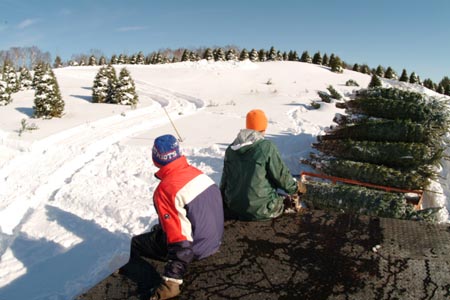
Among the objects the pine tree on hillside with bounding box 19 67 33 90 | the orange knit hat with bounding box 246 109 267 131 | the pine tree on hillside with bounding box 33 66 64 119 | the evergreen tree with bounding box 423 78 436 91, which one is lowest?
the pine tree on hillside with bounding box 19 67 33 90

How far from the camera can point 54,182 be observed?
745 cm

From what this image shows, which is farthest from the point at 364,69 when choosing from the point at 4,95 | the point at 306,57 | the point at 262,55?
the point at 4,95

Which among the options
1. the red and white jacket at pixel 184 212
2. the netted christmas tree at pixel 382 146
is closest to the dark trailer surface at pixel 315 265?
the red and white jacket at pixel 184 212

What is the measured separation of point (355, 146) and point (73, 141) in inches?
316

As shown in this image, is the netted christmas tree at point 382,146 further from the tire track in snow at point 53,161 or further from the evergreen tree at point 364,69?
the evergreen tree at point 364,69

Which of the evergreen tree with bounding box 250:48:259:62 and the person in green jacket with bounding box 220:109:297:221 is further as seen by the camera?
the evergreen tree with bounding box 250:48:259:62

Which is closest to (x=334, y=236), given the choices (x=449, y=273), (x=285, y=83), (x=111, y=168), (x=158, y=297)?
(x=449, y=273)

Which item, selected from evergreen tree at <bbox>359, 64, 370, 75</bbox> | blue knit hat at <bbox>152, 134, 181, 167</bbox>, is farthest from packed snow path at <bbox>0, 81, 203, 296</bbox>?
evergreen tree at <bbox>359, 64, 370, 75</bbox>

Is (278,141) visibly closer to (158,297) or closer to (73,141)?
(73,141)

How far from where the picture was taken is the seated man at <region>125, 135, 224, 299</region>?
264 centimetres

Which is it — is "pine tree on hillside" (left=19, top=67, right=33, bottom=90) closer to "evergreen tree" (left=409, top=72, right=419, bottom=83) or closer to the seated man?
the seated man

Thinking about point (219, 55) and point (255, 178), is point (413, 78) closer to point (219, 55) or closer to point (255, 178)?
point (219, 55)

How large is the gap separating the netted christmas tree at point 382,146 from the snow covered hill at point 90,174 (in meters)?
0.63

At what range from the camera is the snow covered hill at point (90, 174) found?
178 inches
